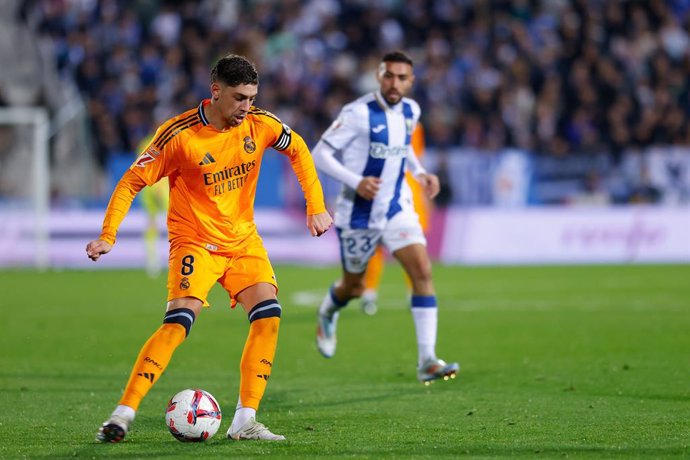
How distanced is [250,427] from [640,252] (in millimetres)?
17032

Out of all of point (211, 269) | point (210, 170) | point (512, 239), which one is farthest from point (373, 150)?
point (512, 239)

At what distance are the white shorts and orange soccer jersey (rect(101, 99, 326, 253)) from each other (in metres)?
2.33

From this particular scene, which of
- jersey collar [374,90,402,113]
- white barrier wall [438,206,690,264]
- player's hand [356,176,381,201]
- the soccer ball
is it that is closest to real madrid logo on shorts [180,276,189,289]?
the soccer ball

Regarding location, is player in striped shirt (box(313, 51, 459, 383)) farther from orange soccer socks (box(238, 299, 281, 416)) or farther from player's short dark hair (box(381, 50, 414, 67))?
orange soccer socks (box(238, 299, 281, 416))

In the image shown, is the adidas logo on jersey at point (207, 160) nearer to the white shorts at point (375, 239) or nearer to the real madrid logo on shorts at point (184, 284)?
the real madrid logo on shorts at point (184, 284)

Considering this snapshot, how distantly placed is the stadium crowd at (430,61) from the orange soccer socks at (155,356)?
16.5 metres

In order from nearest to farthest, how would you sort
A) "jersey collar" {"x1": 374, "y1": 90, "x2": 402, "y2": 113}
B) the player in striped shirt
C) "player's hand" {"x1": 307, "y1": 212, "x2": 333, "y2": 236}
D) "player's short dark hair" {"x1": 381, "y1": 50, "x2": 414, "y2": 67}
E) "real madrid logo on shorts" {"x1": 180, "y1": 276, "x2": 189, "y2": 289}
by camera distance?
"real madrid logo on shorts" {"x1": 180, "y1": 276, "x2": 189, "y2": 289}
"player's hand" {"x1": 307, "y1": 212, "x2": 333, "y2": 236}
the player in striped shirt
"player's short dark hair" {"x1": 381, "y1": 50, "x2": 414, "y2": 67}
"jersey collar" {"x1": 374, "y1": 90, "x2": 402, "y2": 113}

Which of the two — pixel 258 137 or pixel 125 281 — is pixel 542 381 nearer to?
pixel 258 137

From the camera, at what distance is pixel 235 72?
6.38 meters

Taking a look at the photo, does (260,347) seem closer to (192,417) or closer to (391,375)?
(192,417)

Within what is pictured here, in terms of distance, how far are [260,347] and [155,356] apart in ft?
2.12

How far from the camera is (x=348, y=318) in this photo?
13812mm

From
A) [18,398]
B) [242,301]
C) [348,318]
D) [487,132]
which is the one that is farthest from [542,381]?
[487,132]

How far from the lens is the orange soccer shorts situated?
653 cm
